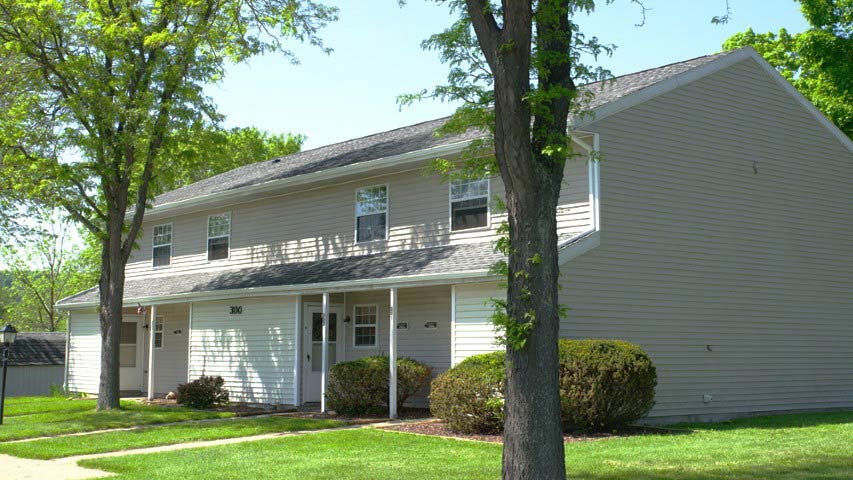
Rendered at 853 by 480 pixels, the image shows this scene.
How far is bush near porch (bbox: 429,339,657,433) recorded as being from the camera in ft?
44.2

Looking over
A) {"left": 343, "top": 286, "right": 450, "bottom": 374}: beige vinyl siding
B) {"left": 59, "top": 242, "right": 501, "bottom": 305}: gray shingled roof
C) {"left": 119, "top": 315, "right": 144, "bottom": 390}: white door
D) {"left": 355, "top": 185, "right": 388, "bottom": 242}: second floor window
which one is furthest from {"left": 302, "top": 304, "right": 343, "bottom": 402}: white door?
{"left": 119, "top": 315, "right": 144, "bottom": 390}: white door

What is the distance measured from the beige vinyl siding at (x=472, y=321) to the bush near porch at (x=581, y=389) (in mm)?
Result: 1243

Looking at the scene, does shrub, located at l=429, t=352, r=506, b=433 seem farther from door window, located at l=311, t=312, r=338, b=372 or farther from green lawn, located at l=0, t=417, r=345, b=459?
door window, located at l=311, t=312, r=338, b=372

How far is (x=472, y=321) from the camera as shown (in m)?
15.8

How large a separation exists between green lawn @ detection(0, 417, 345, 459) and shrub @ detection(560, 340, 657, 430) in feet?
14.8

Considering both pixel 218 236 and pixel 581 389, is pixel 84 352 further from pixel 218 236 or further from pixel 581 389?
pixel 581 389

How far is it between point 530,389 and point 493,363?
247 inches

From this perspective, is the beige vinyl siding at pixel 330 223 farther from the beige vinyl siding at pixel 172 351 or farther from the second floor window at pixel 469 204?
the beige vinyl siding at pixel 172 351

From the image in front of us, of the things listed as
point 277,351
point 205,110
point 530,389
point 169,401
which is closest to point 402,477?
point 530,389

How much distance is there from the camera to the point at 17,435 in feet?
50.2

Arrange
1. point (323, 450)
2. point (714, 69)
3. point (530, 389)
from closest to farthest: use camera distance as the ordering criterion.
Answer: point (530, 389) → point (323, 450) → point (714, 69)

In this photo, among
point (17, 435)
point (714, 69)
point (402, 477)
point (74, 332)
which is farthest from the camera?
point (74, 332)

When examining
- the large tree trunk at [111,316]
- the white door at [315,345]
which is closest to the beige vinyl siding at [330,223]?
the white door at [315,345]

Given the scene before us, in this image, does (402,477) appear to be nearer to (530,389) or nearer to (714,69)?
(530,389)
